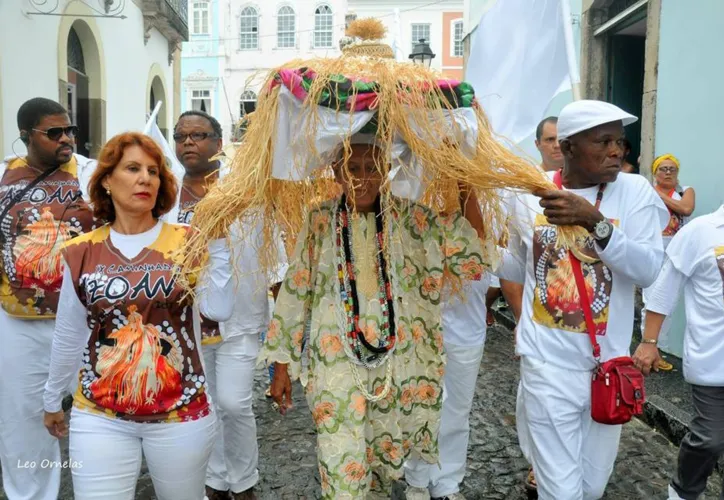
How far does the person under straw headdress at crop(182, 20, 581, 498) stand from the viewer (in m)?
2.57

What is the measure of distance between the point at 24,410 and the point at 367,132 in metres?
2.61

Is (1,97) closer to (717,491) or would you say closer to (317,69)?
(317,69)

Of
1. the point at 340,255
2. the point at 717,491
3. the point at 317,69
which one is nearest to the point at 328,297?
the point at 340,255

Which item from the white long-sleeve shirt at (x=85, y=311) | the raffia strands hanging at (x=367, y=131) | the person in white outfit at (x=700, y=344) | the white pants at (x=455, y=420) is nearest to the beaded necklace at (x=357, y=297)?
the raffia strands hanging at (x=367, y=131)

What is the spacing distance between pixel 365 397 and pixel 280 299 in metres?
0.57

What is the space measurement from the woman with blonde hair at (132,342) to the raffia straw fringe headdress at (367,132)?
160mm

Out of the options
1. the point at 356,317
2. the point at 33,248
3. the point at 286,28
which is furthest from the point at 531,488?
the point at 286,28

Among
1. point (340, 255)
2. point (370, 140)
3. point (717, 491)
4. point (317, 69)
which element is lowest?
point (717, 491)

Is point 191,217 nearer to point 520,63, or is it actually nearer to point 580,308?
point 580,308

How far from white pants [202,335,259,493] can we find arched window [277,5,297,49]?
1330 inches

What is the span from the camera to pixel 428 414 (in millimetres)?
3076

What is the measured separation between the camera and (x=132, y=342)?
279 cm

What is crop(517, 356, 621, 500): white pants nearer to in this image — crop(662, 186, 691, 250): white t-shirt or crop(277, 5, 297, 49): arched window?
crop(662, 186, 691, 250): white t-shirt


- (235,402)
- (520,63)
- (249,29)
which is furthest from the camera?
(249,29)
